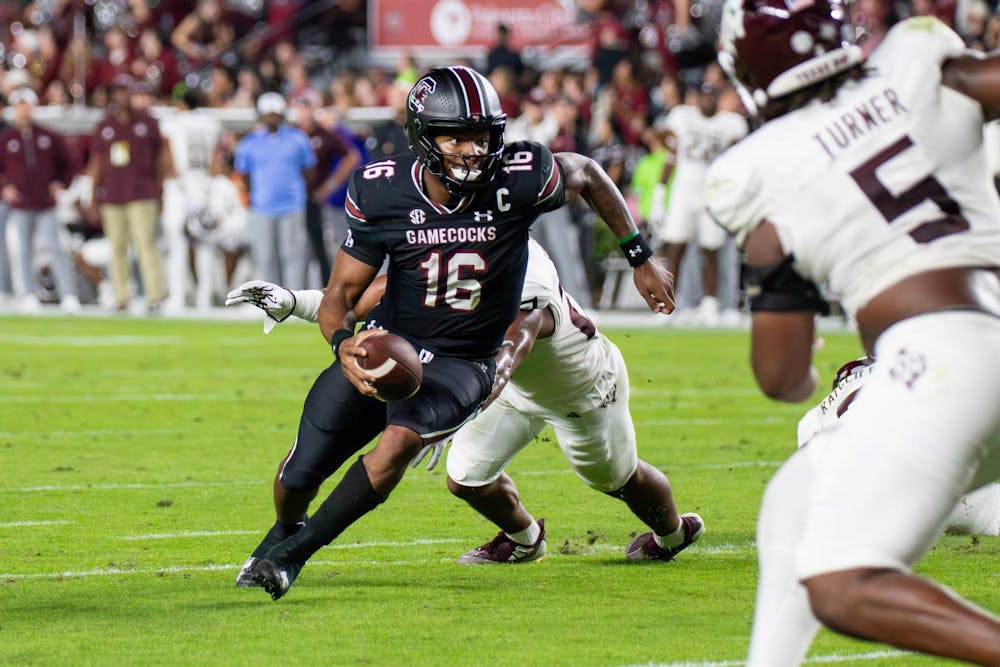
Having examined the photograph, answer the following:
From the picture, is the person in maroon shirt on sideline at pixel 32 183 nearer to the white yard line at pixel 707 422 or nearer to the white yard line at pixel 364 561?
the white yard line at pixel 707 422

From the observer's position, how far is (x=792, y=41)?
330 centimetres

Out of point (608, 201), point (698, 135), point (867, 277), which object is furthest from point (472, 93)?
point (698, 135)

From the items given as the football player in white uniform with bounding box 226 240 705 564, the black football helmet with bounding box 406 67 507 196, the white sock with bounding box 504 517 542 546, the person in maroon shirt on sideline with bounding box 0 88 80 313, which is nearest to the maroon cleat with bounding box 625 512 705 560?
the football player in white uniform with bounding box 226 240 705 564

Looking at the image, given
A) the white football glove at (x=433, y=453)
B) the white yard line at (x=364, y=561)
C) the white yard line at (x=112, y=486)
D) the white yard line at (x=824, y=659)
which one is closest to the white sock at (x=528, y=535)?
the white yard line at (x=364, y=561)

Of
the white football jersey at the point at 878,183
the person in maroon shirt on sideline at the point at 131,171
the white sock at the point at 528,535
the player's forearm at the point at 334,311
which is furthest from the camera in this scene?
the person in maroon shirt on sideline at the point at 131,171

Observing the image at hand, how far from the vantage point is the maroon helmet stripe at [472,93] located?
507 centimetres

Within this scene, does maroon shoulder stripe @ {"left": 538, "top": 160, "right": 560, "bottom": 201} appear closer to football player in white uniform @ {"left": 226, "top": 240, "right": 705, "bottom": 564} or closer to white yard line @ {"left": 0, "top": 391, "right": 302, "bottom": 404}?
football player in white uniform @ {"left": 226, "top": 240, "right": 705, "bottom": 564}

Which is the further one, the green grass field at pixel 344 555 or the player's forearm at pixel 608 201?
the player's forearm at pixel 608 201

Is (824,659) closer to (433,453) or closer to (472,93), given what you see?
(433,453)

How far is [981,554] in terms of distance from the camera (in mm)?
5594

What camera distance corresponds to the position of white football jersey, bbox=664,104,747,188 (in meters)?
14.7

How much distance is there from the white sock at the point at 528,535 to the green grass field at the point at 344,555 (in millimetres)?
100

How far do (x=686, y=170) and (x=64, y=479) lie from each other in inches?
343

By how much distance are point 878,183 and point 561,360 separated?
7.66 ft
